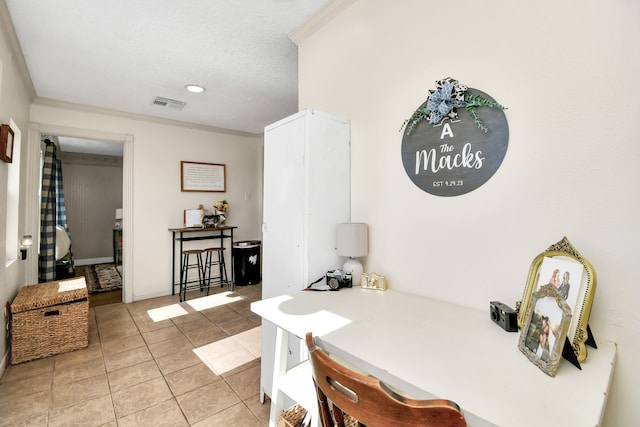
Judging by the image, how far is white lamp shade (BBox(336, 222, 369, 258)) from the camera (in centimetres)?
165

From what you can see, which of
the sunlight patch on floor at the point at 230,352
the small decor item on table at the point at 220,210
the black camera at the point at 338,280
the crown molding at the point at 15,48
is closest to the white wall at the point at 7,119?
the crown molding at the point at 15,48

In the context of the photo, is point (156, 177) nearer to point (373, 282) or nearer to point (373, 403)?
point (373, 282)

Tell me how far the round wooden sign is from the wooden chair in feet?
3.15

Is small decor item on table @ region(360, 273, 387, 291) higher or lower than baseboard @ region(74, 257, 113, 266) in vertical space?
higher

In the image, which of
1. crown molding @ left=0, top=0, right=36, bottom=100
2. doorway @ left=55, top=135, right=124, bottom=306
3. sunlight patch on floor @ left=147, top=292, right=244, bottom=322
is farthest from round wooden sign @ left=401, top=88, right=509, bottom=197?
doorway @ left=55, top=135, right=124, bottom=306

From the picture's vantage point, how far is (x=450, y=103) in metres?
1.33

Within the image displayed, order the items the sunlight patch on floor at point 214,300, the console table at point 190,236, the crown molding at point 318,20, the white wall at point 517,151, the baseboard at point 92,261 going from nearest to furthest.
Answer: the white wall at point 517,151
the crown molding at point 318,20
the sunlight patch on floor at point 214,300
the console table at point 190,236
the baseboard at point 92,261

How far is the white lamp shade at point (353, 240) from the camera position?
165cm

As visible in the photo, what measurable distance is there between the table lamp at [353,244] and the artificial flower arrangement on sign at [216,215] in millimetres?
3304

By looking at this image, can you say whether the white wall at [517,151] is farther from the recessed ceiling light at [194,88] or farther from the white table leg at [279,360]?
the recessed ceiling light at [194,88]

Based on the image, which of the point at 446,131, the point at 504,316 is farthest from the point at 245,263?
the point at 504,316

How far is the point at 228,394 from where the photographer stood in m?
1.99

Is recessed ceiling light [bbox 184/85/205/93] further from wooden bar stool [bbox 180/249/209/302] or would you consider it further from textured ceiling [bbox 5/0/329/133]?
wooden bar stool [bbox 180/249/209/302]

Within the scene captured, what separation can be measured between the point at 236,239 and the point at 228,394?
3.15 metres
